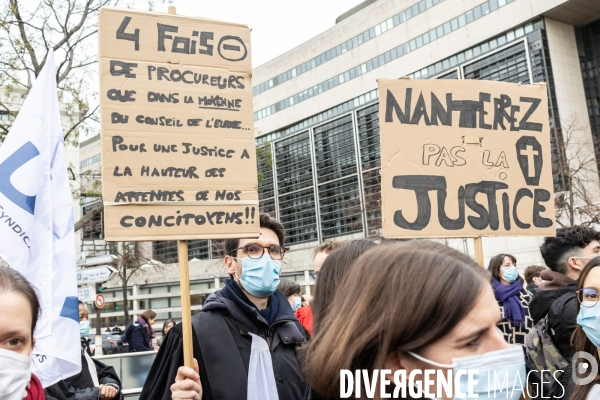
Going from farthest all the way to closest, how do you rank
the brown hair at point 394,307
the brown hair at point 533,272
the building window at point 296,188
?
the building window at point 296,188 < the brown hair at point 533,272 < the brown hair at point 394,307

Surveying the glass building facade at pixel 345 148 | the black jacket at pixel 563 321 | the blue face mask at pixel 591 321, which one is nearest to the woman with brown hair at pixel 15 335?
the blue face mask at pixel 591 321

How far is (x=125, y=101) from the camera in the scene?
3.28 metres

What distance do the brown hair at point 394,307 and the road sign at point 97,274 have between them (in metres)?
10.7

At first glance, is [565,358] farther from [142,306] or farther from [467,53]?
[142,306]

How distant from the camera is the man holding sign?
2973mm

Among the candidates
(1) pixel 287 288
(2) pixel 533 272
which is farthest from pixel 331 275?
(2) pixel 533 272

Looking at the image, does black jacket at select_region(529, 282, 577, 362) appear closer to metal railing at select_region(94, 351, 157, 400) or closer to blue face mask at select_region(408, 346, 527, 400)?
blue face mask at select_region(408, 346, 527, 400)

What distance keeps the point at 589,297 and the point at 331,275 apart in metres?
1.41

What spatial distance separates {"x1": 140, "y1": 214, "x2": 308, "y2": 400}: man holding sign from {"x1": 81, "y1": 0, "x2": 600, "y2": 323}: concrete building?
1064 inches

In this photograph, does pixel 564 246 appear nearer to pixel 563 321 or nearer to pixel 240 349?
pixel 563 321

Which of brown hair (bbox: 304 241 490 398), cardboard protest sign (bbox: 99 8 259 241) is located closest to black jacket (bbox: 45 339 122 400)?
cardboard protest sign (bbox: 99 8 259 241)

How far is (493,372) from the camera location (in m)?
1.71

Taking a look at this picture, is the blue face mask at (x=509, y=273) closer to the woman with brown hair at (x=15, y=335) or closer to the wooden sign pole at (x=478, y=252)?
the wooden sign pole at (x=478, y=252)

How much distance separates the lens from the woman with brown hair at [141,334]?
1176cm
